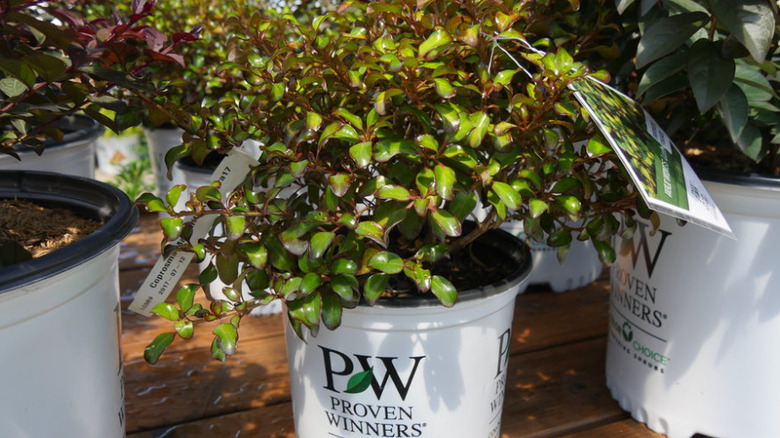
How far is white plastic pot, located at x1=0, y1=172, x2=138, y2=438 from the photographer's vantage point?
536mm

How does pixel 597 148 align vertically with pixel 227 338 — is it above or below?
above

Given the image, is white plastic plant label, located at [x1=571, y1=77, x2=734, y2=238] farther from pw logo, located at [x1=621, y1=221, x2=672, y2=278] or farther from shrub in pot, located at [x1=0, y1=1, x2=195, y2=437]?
shrub in pot, located at [x1=0, y1=1, x2=195, y2=437]

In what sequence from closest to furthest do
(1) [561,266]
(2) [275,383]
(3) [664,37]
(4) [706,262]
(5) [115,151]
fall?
(3) [664,37], (4) [706,262], (2) [275,383], (1) [561,266], (5) [115,151]

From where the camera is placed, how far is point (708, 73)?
69cm

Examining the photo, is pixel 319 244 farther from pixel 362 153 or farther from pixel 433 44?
pixel 433 44

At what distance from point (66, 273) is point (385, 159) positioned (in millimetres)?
321

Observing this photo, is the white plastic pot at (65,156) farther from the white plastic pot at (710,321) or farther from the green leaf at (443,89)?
the white plastic pot at (710,321)

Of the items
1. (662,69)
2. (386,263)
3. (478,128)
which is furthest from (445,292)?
(662,69)

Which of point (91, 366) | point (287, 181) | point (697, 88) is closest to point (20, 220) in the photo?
point (91, 366)

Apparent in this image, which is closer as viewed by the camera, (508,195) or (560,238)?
(508,195)

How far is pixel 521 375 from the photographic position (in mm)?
1078

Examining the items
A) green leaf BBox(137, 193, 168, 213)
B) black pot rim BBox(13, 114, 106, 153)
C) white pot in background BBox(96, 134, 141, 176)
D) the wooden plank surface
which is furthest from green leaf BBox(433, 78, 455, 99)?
white pot in background BBox(96, 134, 141, 176)

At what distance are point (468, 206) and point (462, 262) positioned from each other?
0.85 ft

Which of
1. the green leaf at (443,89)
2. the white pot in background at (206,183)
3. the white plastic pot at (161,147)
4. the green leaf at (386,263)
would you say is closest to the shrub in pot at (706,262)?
the green leaf at (443,89)
